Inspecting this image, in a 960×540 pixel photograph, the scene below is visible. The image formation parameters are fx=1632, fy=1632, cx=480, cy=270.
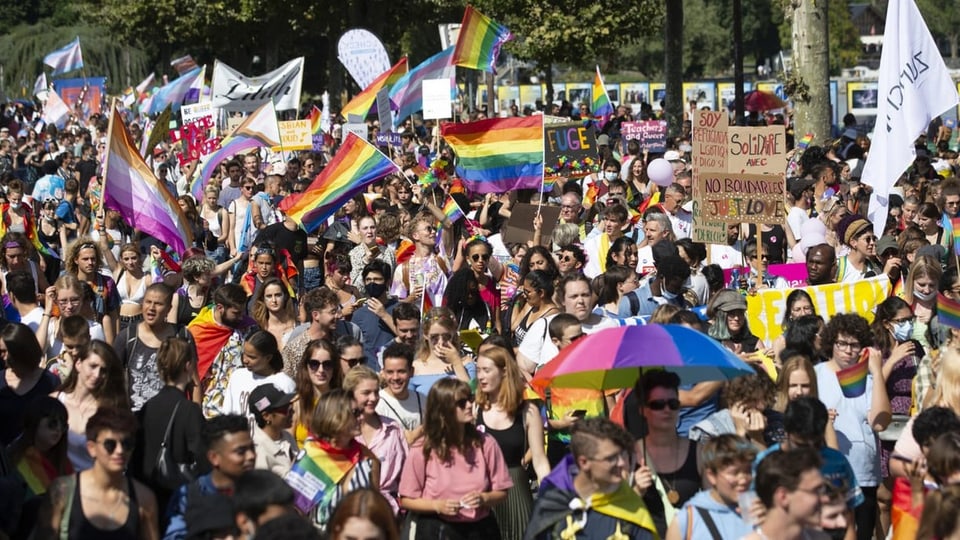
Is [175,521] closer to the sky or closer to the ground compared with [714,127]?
closer to the ground

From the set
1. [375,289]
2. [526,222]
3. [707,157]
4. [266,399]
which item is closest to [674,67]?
[526,222]

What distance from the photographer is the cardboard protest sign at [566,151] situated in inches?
575

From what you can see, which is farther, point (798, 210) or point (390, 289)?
point (798, 210)

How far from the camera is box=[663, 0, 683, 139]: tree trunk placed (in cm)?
2947

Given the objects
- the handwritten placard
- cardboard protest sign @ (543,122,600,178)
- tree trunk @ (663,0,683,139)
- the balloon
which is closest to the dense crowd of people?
the handwritten placard

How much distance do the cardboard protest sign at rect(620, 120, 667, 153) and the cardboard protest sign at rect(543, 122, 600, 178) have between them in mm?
7244

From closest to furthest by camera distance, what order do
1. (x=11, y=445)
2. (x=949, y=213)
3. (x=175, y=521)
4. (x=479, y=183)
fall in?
(x=175, y=521) < (x=11, y=445) < (x=949, y=213) < (x=479, y=183)

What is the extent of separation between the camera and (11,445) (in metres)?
6.70

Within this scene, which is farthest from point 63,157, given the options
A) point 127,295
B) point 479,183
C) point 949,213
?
point 949,213

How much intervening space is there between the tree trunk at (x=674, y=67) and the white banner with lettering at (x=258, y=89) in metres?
8.93

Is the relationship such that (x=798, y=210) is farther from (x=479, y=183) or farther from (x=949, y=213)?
(x=479, y=183)

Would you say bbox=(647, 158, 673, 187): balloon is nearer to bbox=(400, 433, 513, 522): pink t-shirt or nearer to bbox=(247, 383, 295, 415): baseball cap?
bbox=(247, 383, 295, 415): baseball cap

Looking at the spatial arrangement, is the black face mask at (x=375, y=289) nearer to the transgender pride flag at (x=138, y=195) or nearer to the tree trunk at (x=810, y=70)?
the transgender pride flag at (x=138, y=195)

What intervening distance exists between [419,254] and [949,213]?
3860 millimetres
